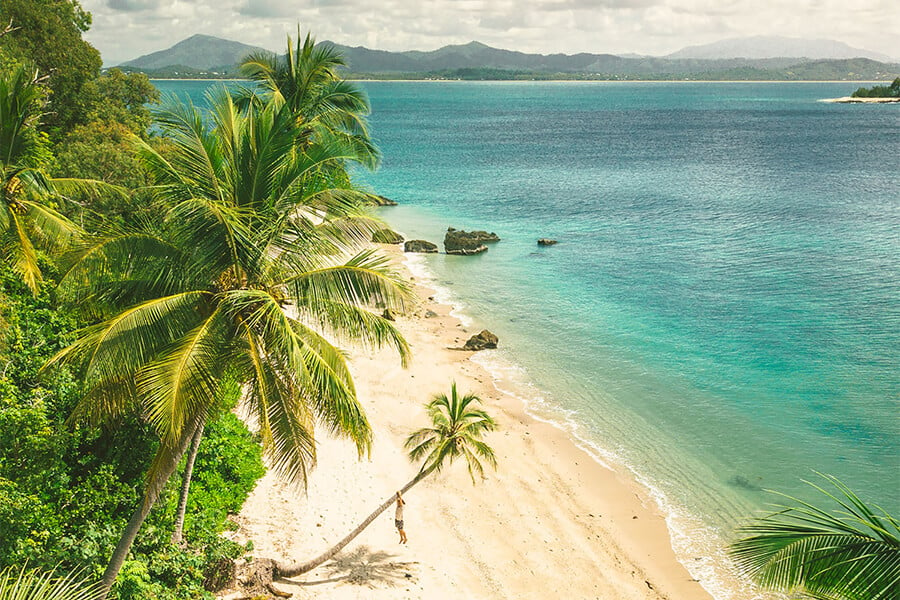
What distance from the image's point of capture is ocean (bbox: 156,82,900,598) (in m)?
22.8

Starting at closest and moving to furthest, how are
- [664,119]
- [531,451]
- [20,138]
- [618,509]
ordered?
[20,138], [618,509], [531,451], [664,119]

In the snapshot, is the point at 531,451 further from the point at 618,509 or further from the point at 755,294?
the point at 755,294

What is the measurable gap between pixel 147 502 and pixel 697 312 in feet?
103

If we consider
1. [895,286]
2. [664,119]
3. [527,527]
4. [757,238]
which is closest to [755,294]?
[895,286]

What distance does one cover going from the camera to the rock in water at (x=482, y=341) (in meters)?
31.1

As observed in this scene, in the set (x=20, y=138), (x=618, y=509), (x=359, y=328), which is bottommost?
(x=618, y=509)

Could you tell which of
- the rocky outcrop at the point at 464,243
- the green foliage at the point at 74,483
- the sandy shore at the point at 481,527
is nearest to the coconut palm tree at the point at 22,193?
the green foliage at the point at 74,483

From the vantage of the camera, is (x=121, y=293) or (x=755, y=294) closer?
(x=121, y=293)

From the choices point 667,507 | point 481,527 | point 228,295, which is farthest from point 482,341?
point 228,295

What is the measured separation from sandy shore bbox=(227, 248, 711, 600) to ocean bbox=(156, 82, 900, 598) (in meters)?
1.34

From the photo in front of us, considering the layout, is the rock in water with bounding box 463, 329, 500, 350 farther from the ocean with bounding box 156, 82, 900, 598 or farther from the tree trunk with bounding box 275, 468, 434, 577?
the tree trunk with bounding box 275, 468, 434, 577

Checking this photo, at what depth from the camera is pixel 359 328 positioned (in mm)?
10797

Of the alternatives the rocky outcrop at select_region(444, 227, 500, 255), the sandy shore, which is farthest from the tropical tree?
the rocky outcrop at select_region(444, 227, 500, 255)

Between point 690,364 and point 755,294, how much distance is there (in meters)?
10.8
